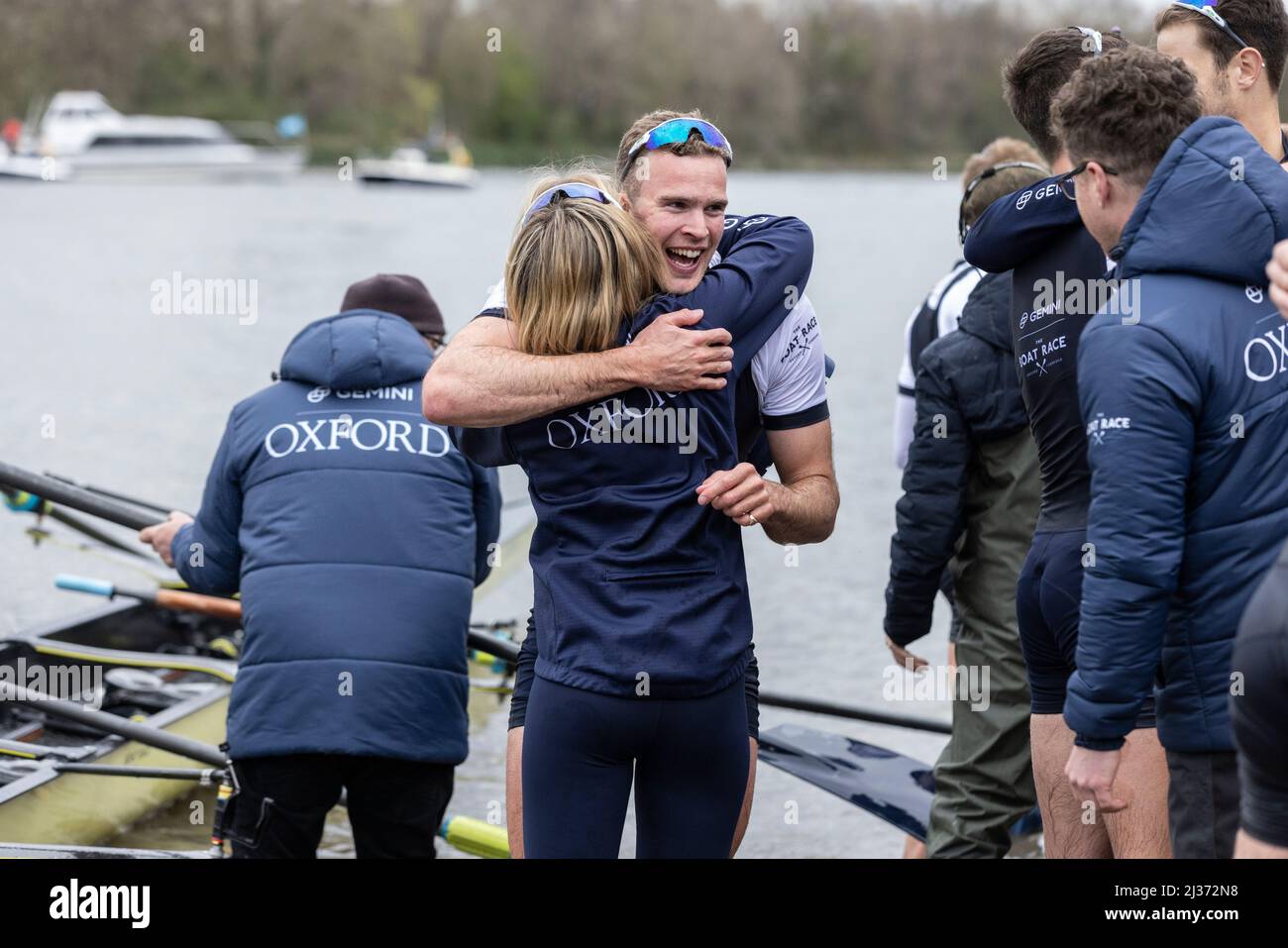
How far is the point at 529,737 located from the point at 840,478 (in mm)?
13581

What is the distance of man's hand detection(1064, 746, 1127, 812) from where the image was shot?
2805mm

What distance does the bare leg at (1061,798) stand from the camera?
3455mm

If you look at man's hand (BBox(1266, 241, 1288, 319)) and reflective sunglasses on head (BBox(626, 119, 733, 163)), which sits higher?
reflective sunglasses on head (BBox(626, 119, 733, 163))

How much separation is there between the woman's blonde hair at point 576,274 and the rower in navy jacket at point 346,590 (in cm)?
141

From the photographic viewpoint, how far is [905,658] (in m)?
4.73

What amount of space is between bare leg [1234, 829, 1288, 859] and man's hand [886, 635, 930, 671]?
6.75 feet

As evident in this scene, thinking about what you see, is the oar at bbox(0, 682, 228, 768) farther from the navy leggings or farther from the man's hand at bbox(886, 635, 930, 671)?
the navy leggings

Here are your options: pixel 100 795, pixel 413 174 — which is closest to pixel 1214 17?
pixel 100 795

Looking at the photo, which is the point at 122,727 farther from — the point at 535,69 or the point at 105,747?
the point at 535,69

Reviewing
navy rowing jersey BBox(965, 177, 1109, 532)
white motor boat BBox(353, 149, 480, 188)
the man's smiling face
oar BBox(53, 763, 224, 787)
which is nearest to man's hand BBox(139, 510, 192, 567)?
oar BBox(53, 763, 224, 787)

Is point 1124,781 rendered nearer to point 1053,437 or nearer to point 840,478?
point 1053,437

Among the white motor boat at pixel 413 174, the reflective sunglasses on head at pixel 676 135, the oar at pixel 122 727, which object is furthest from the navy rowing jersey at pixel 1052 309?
the white motor boat at pixel 413 174

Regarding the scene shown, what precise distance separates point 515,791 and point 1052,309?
1.58 meters
